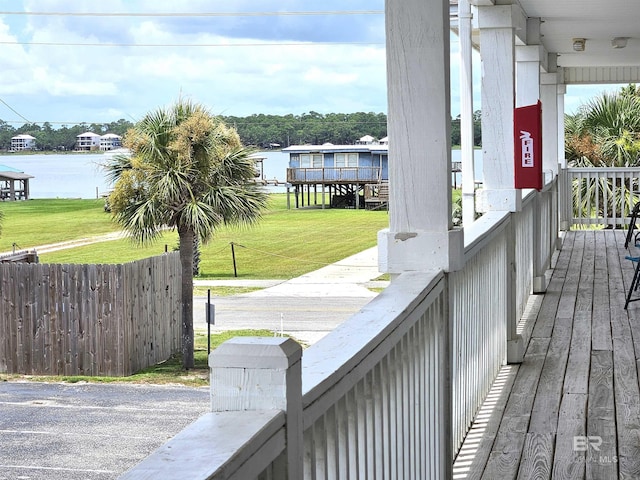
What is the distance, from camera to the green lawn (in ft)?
119

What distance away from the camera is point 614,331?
543cm

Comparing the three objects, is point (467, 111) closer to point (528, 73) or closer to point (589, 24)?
point (589, 24)

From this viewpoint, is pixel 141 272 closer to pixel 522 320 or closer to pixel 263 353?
pixel 522 320

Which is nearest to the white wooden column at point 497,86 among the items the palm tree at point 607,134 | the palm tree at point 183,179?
the palm tree at point 607,134

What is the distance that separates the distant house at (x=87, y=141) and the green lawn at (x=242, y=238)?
12.2 ft

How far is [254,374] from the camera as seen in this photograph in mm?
1221

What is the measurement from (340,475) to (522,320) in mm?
4454

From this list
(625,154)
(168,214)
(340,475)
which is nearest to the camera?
(340,475)

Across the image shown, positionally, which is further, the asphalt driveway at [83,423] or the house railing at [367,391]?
A: the asphalt driveway at [83,423]

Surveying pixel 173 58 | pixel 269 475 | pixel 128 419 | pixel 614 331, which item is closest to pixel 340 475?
Result: pixel 269 475

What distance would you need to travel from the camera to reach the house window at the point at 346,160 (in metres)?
53.6

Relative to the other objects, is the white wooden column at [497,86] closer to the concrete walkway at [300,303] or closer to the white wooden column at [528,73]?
the white wooden column at [528,73]

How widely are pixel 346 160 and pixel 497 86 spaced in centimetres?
4854

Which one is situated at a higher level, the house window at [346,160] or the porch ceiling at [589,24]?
the house window at [346,160]
